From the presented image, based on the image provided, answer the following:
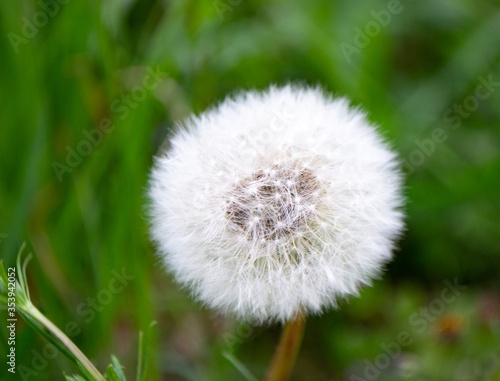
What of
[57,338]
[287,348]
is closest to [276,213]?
[287,348]

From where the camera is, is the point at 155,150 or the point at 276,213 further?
the point at 155,150

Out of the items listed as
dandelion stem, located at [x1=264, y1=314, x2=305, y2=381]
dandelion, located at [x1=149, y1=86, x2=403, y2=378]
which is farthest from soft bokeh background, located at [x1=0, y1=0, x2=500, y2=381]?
dandelion, located at [x1=149, y1=86, x2=403, y2=378]

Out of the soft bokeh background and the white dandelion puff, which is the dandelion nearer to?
the white dandelion puff

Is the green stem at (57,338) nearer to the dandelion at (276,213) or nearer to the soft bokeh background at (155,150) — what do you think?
the dandelion at (276,213)

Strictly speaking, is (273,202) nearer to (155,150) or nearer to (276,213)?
(276,213)

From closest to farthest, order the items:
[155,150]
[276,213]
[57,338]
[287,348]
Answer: [57,338]
[276,213]
[287,348]
[155,150]

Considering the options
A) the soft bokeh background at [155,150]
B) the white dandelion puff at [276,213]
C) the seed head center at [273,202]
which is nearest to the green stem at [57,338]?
the white dandelion puff at [276,213]

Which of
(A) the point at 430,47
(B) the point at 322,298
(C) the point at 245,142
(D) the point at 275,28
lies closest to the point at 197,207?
(C) the point at 245,142
